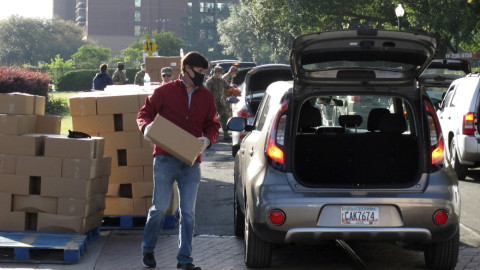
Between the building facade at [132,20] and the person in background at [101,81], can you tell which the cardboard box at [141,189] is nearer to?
the person in background at [101,81]

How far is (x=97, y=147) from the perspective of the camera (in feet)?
28.1

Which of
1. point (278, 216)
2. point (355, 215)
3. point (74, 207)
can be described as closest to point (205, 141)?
point (278, 216)

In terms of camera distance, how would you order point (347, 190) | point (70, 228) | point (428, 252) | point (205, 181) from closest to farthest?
point (347, 190) < point (428, 252) < point (70, 228) < point (205, 181)

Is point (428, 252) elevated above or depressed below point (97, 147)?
below

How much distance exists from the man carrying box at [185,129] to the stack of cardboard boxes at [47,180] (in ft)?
3.98

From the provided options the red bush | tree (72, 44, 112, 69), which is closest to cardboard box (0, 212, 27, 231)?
the red bush

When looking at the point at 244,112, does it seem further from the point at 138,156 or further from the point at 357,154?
the point at 357,154

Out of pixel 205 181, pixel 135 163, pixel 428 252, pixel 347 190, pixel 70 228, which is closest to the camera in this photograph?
pixel 347 190

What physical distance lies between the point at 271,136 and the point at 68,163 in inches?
88.5

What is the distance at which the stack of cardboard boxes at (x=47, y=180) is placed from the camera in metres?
8.34

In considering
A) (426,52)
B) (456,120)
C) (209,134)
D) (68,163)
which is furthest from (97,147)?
(456,120)

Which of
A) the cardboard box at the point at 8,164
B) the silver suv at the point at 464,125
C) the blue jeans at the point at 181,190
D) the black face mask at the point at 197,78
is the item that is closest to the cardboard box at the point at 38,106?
the cardboard box at the point at 8,164

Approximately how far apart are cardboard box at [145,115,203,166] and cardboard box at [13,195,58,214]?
1850 mm

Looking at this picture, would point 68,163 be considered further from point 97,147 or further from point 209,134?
point 209,134
